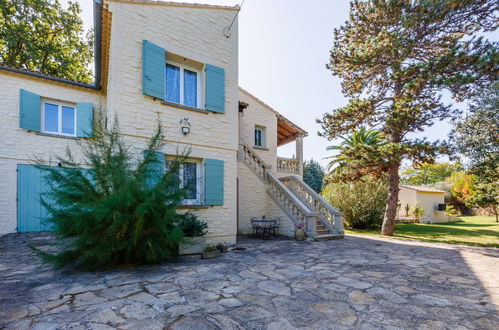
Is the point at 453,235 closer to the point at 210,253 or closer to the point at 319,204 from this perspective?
the point at 319,204

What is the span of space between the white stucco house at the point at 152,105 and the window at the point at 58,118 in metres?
0.03

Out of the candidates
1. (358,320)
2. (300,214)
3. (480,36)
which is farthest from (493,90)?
(358,320)

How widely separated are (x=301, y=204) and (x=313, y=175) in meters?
26.8

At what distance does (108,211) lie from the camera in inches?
158

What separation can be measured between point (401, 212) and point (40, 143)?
81.4 feet

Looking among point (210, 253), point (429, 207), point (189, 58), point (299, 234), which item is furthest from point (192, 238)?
point (429, 207)

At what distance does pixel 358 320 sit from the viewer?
272 centimetres

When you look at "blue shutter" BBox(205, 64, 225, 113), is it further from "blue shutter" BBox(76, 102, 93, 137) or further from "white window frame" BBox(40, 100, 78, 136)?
"white window frame" BBox(40, 100, 78, 136)

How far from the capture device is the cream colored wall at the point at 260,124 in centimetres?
1262

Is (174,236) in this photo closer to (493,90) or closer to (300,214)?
(300,214)

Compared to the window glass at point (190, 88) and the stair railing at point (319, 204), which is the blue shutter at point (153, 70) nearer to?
the window glass at point (190, 88)

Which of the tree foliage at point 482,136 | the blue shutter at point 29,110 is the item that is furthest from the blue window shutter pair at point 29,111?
the tree foliage at point 482,136

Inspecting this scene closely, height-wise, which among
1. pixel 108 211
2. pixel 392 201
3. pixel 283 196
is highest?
pixel 108 211

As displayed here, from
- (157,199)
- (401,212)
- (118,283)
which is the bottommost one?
(401,212)
